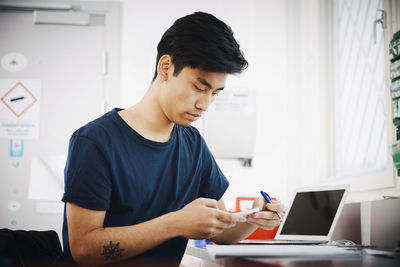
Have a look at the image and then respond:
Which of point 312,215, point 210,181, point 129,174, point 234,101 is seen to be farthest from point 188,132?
point 234,101

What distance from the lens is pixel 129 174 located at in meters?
1.18

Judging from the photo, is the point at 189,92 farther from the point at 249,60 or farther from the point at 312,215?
the point at 249,60

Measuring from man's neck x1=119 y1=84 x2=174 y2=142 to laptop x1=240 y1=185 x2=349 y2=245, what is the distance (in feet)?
1.59

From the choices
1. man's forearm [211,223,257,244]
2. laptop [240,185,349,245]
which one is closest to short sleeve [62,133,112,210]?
man's forearm [211,223,257,244]

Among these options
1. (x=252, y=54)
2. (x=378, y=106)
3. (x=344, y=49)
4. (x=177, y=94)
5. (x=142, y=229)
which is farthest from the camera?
(x=252, y=54)

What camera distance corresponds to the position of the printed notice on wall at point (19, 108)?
2.54 metres

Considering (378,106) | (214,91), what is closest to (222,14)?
(378,106)

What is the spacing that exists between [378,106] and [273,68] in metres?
0.74

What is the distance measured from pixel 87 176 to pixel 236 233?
53 centimetres

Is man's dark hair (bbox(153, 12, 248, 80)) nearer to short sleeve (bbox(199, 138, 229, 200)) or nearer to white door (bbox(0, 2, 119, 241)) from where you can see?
short sleeve (bbox(199, 138, 229, 200))

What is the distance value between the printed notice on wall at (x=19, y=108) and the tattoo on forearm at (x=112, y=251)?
5.64 feet

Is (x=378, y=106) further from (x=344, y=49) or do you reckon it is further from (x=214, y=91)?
(x=214, y=91)

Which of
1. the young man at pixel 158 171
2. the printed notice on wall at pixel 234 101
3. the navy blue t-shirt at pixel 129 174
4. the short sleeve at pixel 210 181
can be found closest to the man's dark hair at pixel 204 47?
the young man at pixel 158 171

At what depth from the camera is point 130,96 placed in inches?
98.9
